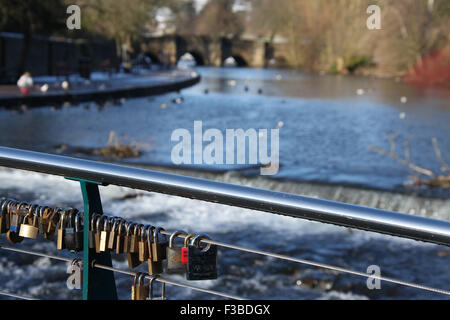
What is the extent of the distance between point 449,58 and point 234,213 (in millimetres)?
33365

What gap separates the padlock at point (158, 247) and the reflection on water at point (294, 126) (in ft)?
32.1

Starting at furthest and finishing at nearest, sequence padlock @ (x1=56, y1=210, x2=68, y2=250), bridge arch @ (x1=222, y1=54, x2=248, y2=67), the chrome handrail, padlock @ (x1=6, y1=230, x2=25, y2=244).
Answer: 1. bridge arch @ (x1=222, y1=54, x2=248, y2=67)
2. padlock @ (x1=6, y1=230, x2=25, y2=244)
3. padlock @ (x1=56, y1=210, x2=68, y2=250)
4. the chrome handrail

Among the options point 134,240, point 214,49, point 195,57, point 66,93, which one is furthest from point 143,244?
point 195,57

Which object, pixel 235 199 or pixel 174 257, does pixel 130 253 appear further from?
pixel 235 199

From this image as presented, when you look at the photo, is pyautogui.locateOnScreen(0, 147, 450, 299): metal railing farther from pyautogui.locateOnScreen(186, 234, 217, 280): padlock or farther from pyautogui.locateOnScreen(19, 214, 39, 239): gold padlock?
pyautogui.locateOnScreen(19, 214, 39, 239): gold padlock

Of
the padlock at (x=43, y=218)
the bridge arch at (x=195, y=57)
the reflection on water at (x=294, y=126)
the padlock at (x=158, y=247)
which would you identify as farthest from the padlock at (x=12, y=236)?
the bridge arch at (x=195, y=57)

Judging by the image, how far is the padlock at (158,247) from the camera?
167cm

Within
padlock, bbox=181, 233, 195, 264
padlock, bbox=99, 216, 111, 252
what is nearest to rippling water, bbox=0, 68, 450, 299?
padlock, bbox=99, 216, 111, 252

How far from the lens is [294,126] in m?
19.0

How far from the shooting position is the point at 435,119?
68.1 feet

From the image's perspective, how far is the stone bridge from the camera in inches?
2805

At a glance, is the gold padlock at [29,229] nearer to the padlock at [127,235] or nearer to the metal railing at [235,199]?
the metal railing at [235,199]
